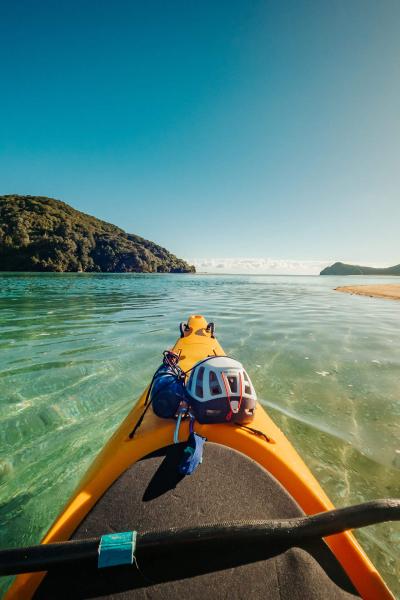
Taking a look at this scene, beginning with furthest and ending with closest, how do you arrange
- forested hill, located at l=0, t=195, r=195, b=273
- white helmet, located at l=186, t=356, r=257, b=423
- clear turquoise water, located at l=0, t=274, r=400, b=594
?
forested hill, located at l=0, t=195, r=195, b=273 < clear turquoise water, located at l=0, t=274, r=400, b=594 < white helmet, located at l=186, t=356, r=257, b=423

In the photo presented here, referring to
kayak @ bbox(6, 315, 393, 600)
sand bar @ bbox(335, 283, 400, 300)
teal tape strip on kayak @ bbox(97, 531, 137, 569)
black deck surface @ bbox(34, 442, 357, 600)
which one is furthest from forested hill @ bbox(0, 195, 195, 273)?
teal tape strip on kayak @ bbox(97, 531, 137, 569)

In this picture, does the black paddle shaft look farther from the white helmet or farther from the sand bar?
the sand bar

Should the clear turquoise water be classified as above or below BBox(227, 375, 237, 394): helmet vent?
below

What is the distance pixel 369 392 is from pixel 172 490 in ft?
18.3

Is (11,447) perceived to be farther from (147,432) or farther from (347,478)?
(347,478)

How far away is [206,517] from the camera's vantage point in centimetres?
176

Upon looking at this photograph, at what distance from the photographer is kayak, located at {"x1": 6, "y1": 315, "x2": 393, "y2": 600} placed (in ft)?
4.55

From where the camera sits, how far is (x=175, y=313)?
50.3 feet

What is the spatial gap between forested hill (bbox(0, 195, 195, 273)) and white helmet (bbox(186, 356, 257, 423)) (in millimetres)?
110677

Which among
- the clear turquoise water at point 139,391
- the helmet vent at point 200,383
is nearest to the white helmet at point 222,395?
the helmet vent at point 200,383

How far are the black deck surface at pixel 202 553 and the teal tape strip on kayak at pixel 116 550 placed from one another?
214mm

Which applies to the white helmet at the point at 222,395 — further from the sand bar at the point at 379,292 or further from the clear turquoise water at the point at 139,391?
the sand bar at the point at 379,292

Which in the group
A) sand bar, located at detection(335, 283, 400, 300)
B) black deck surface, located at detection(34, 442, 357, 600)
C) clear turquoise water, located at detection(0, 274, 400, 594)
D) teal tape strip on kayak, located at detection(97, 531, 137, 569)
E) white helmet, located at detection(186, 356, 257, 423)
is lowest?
clear turquoise water, located at detection(0, 274, 400, 594)

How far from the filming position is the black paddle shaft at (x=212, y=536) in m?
1.24
